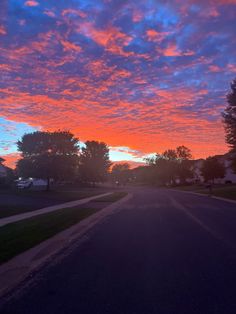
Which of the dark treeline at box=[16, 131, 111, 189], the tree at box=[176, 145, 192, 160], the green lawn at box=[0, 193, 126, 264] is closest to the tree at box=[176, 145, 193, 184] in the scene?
the tree at box=[176, 145, 192, 160]

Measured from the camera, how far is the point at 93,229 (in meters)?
15.6

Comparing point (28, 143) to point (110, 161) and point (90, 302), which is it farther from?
point (90, 302)

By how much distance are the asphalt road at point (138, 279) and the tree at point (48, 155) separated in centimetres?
4639

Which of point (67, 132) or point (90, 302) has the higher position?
point (67, 132)

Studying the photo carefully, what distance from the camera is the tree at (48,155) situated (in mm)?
57906

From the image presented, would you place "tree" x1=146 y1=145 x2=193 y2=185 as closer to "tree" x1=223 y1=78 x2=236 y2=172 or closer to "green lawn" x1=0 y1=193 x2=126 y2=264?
"tree" x1=223 y1=78 x2=236 y2=172

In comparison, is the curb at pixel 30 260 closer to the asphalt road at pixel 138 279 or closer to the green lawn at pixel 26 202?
the asphalt road at pixel 138 279

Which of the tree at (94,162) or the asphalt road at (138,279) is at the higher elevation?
the tree at (94,162)

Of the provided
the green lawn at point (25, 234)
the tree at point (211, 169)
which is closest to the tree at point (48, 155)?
the tree at point (211, 169)

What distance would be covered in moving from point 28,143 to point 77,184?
37.7 meters

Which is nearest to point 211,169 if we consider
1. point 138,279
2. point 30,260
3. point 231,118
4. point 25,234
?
point 231,118

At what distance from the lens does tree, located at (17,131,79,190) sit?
57.9 meters

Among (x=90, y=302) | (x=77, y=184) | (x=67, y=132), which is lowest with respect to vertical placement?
(x=90, y=302)

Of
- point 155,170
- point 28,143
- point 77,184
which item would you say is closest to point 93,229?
point 28,143
